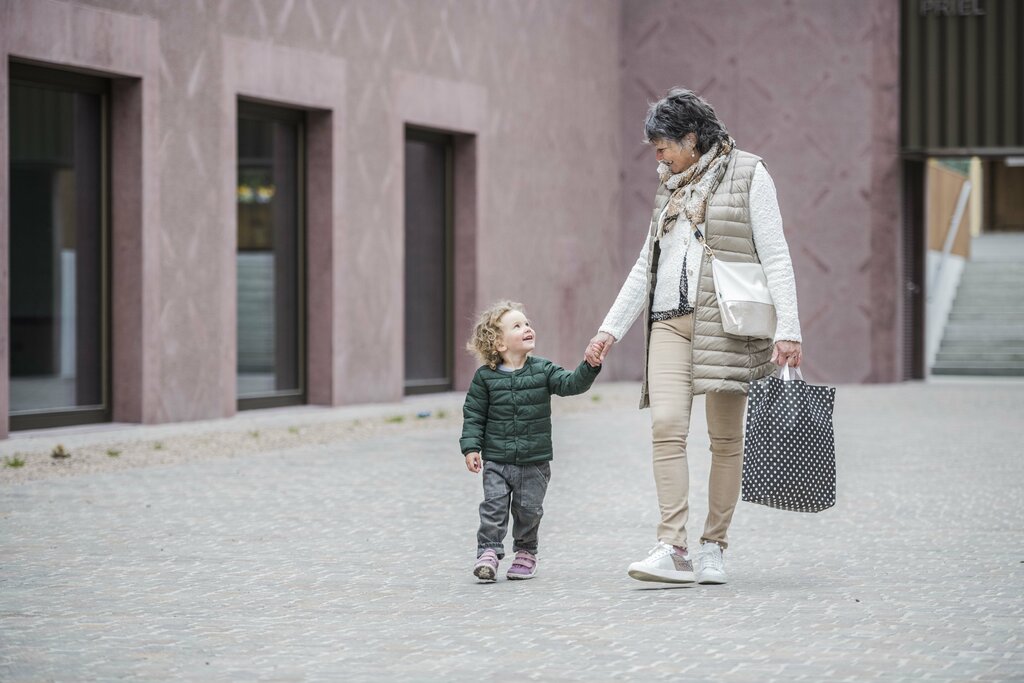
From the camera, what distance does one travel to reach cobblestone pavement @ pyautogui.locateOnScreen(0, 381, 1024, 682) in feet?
15.5

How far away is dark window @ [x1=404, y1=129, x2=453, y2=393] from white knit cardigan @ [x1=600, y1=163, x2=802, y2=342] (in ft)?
35.6

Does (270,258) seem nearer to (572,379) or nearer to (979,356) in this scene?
(572,379)

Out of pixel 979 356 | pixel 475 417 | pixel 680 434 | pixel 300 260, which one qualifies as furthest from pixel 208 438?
pixel 979 356

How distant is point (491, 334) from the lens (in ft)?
20.8

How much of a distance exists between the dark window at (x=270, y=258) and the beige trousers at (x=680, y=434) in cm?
895

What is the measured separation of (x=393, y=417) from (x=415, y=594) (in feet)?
28.0

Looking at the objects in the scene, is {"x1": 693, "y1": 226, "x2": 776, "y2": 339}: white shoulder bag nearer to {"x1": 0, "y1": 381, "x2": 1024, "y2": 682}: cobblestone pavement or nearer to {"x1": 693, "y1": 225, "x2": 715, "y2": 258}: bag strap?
{"x1": 693, "y1": 225, "x2": 715, "y2": 258}: bag strap

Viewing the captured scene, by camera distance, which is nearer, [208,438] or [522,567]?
[522,567]

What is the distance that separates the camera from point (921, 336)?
70.1ft

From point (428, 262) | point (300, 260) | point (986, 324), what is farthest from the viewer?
point (986, 324)

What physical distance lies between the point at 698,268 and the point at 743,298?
218mm

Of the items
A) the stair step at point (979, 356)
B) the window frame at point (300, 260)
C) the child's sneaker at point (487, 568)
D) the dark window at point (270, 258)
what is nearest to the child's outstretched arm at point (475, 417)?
the child's sneaker at point (487, 568)

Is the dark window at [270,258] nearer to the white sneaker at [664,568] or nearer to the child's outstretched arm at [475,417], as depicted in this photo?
the child's outstretched arm at [475,417]

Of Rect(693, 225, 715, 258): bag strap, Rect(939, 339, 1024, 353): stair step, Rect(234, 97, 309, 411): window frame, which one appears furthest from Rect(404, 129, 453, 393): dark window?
Rect(693, 225, 715, 258): bag strap
